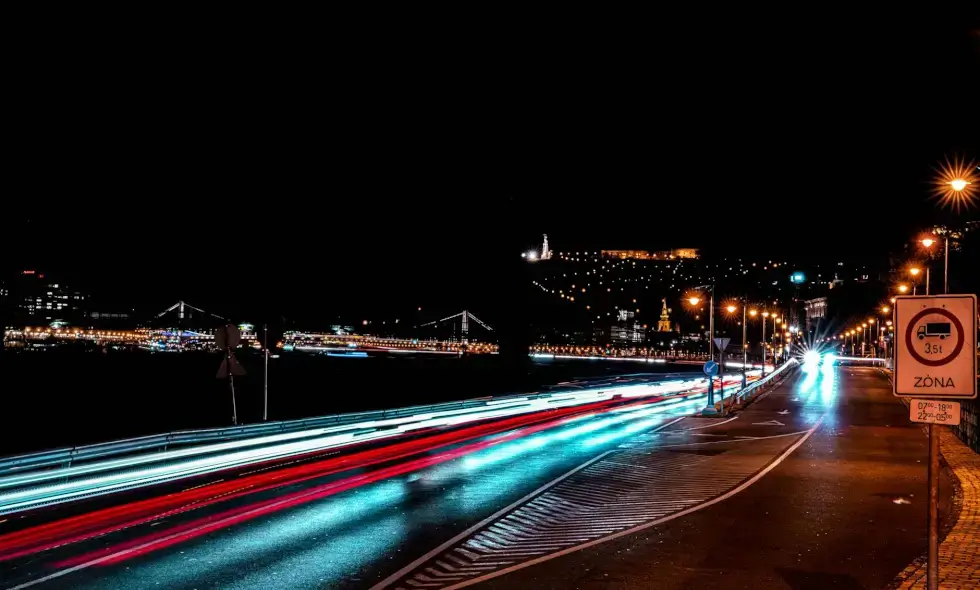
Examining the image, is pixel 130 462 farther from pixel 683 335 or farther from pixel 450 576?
pixel 683 335

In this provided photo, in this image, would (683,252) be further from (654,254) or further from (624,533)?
(624,533)

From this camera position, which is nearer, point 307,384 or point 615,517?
point 615,517

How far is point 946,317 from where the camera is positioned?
212 inches

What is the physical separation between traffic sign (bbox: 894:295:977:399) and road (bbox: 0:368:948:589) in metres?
3.55

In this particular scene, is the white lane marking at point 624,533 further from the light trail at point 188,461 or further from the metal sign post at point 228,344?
the metal sign post at point 228,344

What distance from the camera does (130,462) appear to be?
1362 cm

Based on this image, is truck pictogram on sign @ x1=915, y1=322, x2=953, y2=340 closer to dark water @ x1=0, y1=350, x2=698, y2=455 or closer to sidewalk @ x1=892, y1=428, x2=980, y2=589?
sidewalk @ x1=892, y1=428, x2=980, y2=589

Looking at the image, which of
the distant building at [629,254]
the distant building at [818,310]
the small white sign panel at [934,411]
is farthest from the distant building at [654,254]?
the small white sign panel at [934,411]

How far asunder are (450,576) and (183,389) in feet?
143

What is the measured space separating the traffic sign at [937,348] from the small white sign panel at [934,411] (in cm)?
16

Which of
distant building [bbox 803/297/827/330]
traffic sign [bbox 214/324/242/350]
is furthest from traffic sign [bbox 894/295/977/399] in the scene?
distant building [bbox 803/297/827/330]

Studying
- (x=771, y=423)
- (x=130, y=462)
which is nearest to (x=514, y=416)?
(x=771, y=423)

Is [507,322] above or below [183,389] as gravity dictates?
above

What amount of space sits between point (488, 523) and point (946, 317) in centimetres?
680
